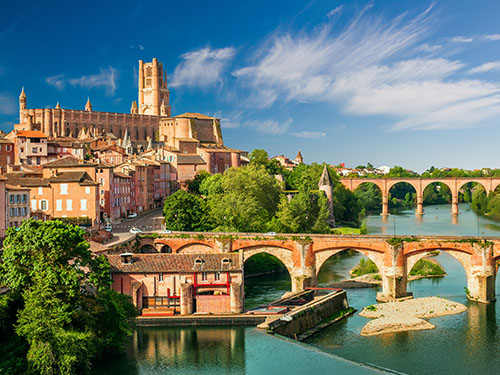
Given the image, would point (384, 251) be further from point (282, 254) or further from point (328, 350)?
point (328, 350)

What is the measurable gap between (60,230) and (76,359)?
5698 mm

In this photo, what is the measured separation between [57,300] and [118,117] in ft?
267

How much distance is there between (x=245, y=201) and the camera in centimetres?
5378

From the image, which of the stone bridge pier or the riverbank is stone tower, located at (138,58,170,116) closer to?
the stone bridge pier

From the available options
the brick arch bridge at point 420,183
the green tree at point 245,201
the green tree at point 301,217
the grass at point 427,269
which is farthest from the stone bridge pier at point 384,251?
the brick arch bridge at point 420,183

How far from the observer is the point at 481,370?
91.4ft

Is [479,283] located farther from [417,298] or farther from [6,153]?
[6,153]

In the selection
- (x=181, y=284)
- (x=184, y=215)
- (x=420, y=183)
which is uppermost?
(x=420, y=183)

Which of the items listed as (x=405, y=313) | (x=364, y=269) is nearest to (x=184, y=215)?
(x=364, y=269)

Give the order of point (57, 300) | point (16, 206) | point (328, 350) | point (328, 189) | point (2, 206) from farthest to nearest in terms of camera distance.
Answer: point (328, 189), point (16, 206), point (2, 206), point (328, 350), point (57, 300)

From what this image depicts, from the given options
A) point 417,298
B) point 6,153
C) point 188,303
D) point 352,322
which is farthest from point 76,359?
point 6,153

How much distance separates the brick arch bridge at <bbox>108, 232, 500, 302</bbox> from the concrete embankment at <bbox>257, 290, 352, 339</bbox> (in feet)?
12.8

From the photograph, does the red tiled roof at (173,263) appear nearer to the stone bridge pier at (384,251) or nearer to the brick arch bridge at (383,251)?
the stone bridge pier at (384,251)

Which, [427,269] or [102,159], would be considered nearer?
[427,269]
